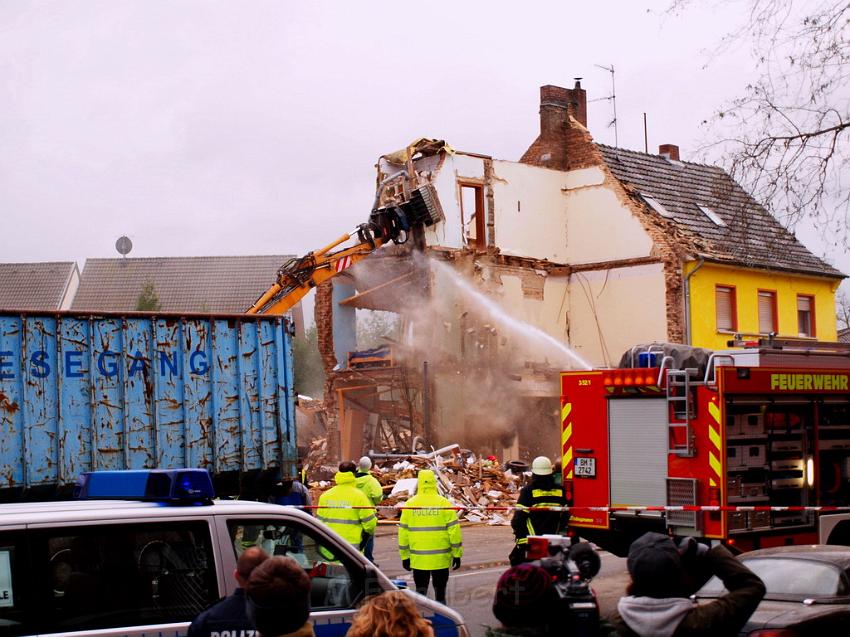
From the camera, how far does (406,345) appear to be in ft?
85.6

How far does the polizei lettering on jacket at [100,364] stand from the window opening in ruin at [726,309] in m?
19.4

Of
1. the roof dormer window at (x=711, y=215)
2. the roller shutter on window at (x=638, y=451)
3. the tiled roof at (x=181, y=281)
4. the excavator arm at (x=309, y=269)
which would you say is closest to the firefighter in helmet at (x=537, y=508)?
the roller shutter on window at (x=638, y=451)

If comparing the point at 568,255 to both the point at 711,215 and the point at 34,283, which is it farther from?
the point at 34,283

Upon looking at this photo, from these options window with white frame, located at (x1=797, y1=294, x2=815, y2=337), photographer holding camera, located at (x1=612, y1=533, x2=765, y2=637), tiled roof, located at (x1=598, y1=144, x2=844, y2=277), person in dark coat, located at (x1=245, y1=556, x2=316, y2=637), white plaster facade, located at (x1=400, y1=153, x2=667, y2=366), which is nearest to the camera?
person in dark coat, located at (x1=245, y1=556, x2=316, y2=637)

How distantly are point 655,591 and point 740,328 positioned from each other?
26.2m

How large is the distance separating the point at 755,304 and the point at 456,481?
11861 millimetres

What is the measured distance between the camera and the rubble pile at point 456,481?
2105 centimetres

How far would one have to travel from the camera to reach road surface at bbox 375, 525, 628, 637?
10.2 meters

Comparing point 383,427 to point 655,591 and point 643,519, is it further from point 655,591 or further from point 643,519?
point 655,591

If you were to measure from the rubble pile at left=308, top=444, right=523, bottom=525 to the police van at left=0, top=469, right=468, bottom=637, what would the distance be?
15.3m

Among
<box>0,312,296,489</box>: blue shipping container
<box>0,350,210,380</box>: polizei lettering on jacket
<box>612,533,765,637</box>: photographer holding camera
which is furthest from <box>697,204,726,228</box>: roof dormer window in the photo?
<box>612,533,765,637</box>: photographer holding camera

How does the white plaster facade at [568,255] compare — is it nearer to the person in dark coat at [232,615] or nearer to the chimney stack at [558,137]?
the chimney stack at [558,137]

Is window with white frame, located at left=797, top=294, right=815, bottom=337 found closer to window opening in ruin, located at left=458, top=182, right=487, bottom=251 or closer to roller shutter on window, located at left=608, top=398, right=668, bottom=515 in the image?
window opening in ruin, located at left=458, top=182, right=487, bottom=251

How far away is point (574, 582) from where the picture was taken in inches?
158
